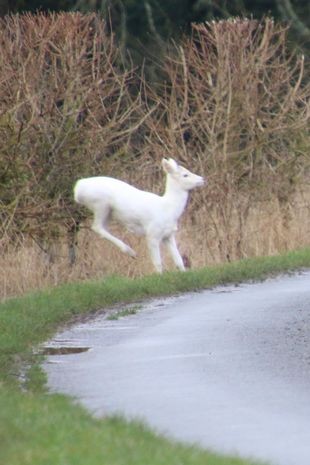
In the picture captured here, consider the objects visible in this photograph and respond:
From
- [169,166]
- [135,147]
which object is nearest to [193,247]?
[169,166]

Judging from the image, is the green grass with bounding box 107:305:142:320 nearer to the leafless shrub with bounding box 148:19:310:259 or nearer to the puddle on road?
the puddle on road

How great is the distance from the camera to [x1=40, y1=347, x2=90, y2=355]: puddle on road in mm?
13312

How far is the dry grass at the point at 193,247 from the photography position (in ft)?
71.7

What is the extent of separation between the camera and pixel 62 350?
13492 mm

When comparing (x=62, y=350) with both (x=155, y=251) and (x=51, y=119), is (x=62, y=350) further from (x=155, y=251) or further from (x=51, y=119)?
(x=51, y=119)

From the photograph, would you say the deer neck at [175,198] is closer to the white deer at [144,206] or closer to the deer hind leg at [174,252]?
the white deer at [144,206]

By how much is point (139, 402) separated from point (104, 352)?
270 centimetres

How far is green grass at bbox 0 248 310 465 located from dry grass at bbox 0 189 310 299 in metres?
3.44

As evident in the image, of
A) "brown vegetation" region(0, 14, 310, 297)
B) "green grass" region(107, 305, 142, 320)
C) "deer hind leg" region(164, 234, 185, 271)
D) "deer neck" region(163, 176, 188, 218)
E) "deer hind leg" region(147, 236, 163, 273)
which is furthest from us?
"brown vegetation" region(0, 14, 310, 297)

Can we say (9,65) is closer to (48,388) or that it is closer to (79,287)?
(79,287)

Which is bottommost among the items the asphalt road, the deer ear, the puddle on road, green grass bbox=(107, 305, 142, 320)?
the asphalt road

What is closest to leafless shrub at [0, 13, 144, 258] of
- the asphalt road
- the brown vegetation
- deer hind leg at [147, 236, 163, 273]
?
the brown vegetation

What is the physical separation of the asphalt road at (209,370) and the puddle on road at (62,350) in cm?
10

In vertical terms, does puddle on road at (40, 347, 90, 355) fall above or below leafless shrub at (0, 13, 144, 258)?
below
